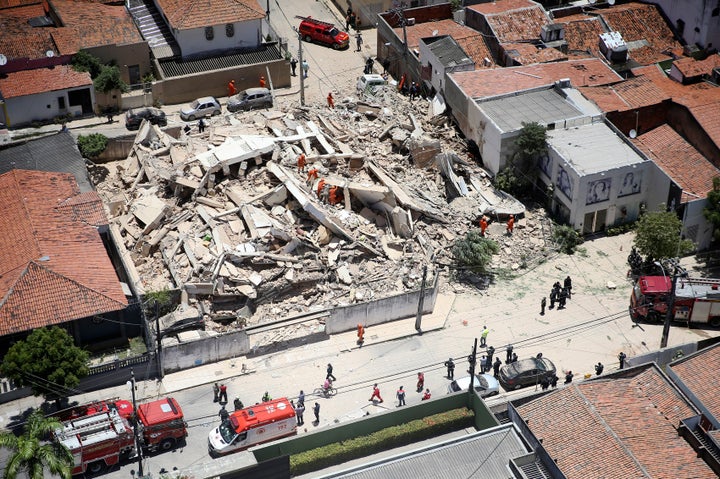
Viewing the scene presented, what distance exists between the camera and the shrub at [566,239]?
179 ft

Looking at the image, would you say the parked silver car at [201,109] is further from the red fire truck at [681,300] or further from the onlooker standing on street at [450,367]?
the red fire truck at [681,300]

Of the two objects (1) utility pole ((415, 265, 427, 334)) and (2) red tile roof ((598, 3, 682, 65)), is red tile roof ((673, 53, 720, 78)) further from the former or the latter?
(1) utility pole ((415, 265, 427, 334))

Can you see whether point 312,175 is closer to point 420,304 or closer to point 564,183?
point 420,304

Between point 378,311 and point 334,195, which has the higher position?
point 334,195

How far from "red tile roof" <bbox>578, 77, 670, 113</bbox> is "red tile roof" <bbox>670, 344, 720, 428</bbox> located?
1960 cm

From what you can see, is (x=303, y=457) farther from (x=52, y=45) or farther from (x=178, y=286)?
(x=52, y=45)

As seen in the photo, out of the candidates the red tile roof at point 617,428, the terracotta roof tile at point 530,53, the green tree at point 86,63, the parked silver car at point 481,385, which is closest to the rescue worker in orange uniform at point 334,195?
the parked silver car at point 481,385

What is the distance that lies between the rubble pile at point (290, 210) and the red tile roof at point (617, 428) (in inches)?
476

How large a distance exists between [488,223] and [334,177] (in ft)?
30.2

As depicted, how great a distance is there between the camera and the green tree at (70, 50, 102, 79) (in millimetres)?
63578

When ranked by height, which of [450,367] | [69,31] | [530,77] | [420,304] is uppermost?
[69,31]

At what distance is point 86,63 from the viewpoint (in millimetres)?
63719

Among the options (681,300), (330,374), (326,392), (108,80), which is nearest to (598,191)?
(681,300)

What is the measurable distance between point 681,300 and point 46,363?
30881 millimetres
